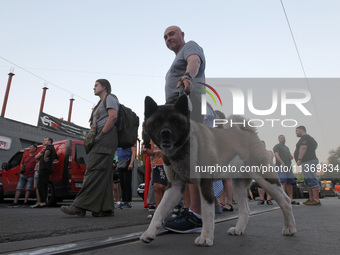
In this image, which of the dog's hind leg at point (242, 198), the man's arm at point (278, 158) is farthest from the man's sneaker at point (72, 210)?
the man's arm at point (278, 158)

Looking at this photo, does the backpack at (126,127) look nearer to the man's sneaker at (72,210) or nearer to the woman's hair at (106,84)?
the woman's hair at (106,84)

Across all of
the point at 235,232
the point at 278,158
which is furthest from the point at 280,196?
the point at 278,158

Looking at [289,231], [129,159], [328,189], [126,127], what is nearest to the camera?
[289,231]

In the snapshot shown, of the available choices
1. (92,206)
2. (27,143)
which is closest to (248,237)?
(92,206)

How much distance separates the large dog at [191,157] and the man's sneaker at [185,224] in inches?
14.2

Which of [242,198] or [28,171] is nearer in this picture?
[242,198]

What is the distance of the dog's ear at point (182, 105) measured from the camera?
2.79 metres

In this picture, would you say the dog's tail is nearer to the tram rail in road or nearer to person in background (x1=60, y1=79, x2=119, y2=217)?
the tram rail in road

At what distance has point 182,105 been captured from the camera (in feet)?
9.19

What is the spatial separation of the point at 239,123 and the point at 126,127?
2239 millimetres

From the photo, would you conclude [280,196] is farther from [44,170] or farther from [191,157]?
[44,170]

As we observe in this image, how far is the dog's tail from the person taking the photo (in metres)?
3.65

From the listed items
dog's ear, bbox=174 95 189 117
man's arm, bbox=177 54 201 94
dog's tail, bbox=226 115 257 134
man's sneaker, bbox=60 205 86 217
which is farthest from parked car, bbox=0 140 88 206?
dog's ear, bbox=174 95 189 117

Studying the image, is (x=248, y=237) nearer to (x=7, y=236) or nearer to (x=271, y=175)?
(x=271, y=175)
